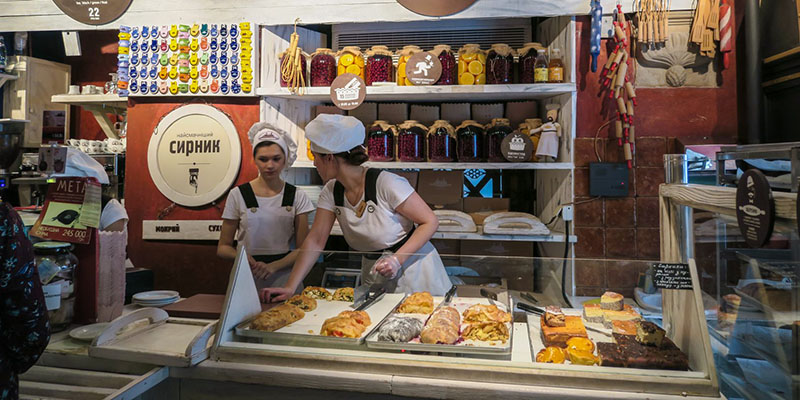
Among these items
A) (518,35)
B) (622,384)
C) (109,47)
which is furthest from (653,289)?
(109,47)

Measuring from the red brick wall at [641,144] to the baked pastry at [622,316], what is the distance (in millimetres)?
1854

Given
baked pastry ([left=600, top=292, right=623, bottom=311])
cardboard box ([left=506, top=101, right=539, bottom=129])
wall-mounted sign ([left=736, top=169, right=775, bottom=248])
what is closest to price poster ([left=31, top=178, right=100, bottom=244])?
baked pastry ([left=600, top=292, right=623, bottom=311])

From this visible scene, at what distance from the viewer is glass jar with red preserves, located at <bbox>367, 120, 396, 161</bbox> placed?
11.6ft

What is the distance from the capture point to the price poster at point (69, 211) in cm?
172

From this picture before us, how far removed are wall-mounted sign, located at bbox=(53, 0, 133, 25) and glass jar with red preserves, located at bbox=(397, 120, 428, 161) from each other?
2203 millimetres

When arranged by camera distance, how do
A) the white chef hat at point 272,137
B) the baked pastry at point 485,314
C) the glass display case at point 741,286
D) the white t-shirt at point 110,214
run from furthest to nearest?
the white chef hat at point 272,137
the white t-shirt at point 110,214
the baked pastry at point 485,314
the glass display case at point 741,286

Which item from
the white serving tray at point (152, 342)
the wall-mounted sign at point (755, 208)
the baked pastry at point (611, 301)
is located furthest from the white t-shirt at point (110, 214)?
the wall-mounted sign at point (755, 208)

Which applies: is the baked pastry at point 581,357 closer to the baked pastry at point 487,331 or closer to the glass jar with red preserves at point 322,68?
the baked pastry at point 487,331

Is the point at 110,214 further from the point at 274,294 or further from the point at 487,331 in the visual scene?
the point at 487,331

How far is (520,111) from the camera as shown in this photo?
3.74 metres

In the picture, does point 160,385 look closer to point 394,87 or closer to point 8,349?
point 8,349

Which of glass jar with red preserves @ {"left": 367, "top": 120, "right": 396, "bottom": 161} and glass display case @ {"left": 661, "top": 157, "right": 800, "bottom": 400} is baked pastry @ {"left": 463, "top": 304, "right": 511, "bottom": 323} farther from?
glass jar with red preserves @ {"left": 367, "top": 120, "right": 396, "bottom": 161}

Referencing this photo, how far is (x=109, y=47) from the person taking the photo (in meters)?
5.49

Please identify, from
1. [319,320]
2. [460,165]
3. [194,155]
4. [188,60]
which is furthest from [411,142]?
[319,320]
